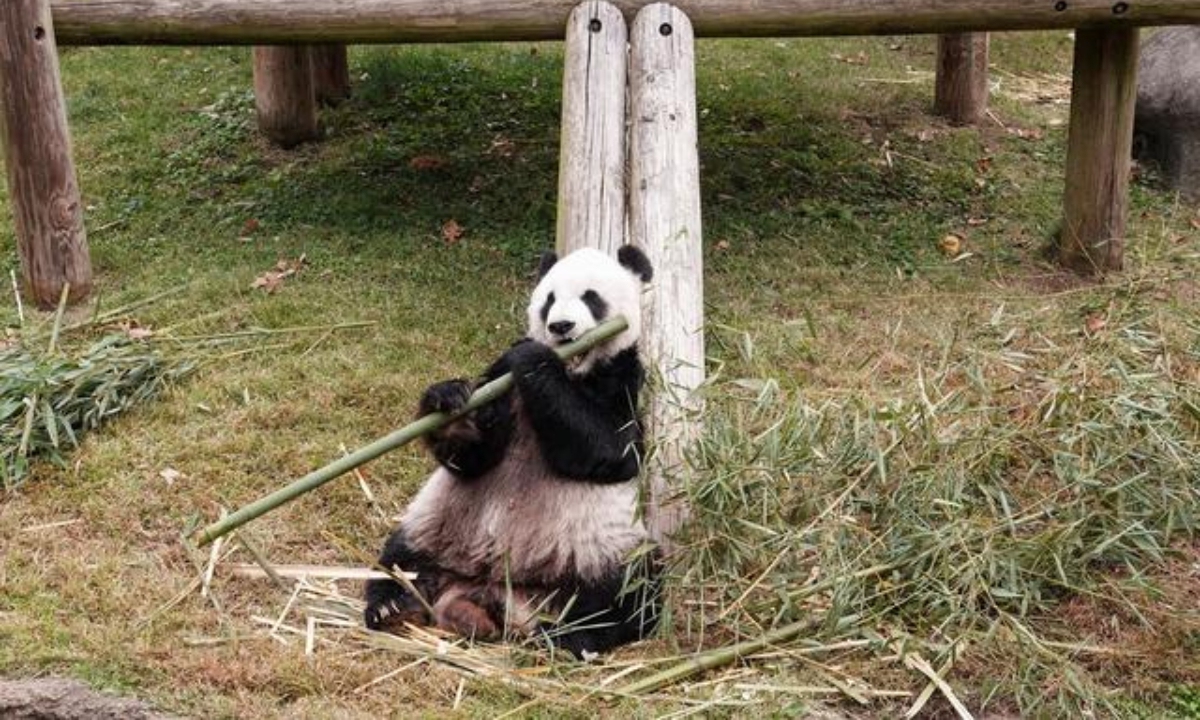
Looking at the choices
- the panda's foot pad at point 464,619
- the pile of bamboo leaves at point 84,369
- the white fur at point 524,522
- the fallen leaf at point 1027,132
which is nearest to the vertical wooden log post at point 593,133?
the white fur at point 524,522

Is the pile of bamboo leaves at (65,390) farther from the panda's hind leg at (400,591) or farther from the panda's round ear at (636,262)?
the panda's round ear at (636,262)

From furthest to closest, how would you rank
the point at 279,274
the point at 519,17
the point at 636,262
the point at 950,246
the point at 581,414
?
the point at 950,246 → the point at 279,274 → the point at 519,17 → the point at 636,262 → the point at 581,414

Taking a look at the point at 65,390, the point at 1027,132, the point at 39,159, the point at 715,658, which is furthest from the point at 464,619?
the point at 1027,132

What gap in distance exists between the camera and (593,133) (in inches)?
207

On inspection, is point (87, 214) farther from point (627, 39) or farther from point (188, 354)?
point (627, 39)

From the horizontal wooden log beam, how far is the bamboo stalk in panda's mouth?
7.11ft

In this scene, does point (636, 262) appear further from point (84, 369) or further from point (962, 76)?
point (962, 76)

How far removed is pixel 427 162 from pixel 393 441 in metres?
3.84

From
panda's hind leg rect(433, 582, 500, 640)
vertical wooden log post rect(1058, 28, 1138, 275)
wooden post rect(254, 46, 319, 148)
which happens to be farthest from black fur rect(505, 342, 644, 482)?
wooden post rect(254, 46, 319, 148)

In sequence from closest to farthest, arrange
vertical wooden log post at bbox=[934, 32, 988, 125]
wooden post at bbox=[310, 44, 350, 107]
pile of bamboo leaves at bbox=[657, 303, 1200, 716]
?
pile of bamboo leaves at bbox=[657, 303, 1200, 716]
vertical wooden log post at bbox=[934, 32, 988, 125]
wooden post at bbox=[310, 44, 350, 107]

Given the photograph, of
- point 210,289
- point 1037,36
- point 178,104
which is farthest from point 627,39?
point 1037,36

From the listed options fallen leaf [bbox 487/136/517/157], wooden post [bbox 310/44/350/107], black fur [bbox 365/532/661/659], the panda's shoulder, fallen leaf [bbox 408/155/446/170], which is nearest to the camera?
black fur [bbox 365/532/661/659]

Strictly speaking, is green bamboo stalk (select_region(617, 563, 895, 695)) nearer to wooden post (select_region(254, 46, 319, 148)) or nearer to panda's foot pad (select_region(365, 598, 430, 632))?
panda's foot pad (select_region(365, 598, 430, 632))

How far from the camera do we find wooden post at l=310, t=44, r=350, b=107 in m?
8.16
